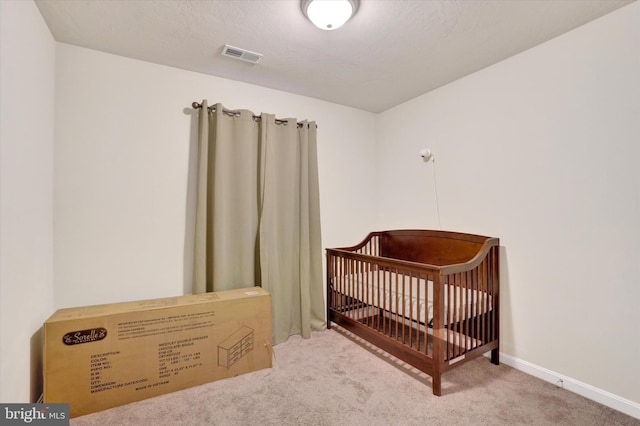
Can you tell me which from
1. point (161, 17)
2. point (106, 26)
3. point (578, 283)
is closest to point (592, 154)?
point (578, 283)

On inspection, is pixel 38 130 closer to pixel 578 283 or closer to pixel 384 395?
pixel 384 395

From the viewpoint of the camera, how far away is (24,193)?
4.98 ft

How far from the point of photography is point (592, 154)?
5.95ft

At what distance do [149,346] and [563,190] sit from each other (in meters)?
2.79

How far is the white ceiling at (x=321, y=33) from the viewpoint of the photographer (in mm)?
1662

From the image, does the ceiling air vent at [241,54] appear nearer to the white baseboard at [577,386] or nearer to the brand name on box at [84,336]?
the brand name on box at [84,336]

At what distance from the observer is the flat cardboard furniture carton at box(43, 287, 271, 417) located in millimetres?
1643

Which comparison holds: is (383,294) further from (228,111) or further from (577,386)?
(228,111)

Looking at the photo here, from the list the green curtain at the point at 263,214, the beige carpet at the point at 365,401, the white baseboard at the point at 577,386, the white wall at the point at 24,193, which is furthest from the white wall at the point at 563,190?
the white wall at the point at 24,193

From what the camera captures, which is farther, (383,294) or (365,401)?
(383,294)

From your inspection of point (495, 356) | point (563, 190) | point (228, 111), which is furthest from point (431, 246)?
point (228, 111)

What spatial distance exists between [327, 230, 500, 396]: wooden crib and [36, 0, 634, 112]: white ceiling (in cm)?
138

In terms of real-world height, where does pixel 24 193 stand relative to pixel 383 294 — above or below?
above

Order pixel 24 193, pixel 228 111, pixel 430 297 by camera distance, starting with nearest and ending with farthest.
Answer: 1. pixel 24 193
2. pixel 430 297
3. pixel 228 111
